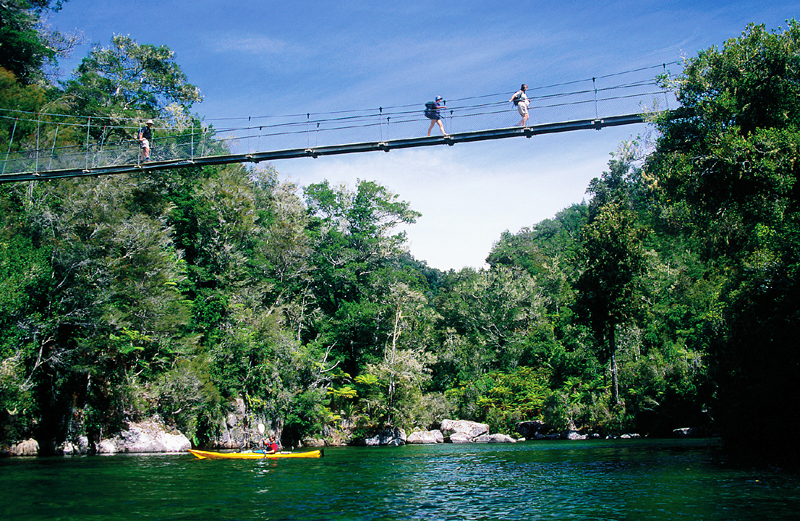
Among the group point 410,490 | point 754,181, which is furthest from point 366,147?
point 754,181

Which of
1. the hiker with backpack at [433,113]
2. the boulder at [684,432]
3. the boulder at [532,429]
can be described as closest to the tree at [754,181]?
the hiker with backpack at [433,113]

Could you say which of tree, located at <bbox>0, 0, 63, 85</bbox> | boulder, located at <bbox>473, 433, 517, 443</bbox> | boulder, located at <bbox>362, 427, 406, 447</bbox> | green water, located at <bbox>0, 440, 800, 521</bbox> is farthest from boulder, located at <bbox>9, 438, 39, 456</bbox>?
tree, located at <bbox>0, 0, 63, 85</bbox>

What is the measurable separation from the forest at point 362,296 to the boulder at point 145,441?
59 cm

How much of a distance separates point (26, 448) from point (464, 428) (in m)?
25.5

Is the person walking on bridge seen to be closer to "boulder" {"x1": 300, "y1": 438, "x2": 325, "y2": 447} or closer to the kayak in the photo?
the kayak

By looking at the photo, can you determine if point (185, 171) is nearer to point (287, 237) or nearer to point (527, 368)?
point (287, 237)

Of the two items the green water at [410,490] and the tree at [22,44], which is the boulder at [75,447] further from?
the tree at [22,44]

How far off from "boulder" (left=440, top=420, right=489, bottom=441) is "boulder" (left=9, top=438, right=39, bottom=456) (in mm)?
24249

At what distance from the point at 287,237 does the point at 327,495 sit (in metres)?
29.6

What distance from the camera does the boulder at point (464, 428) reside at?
39.7 m

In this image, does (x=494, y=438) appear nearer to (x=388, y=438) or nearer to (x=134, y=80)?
(x=388, y=438)

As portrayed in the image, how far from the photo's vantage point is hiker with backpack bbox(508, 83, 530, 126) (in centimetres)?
1761

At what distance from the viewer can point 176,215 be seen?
38062 mm

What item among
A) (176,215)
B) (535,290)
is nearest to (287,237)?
(176,215)
